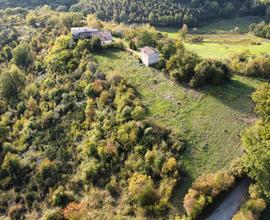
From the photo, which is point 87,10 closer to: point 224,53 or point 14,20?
point 14,20

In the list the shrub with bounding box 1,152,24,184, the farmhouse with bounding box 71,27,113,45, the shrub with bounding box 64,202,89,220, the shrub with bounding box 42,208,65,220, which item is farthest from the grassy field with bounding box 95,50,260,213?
the shrub with bounding box 1,152,24,184

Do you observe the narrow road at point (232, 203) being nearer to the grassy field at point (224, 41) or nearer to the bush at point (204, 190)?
the bush at point (204, 190)

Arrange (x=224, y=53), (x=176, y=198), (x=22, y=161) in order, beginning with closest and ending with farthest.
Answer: (x=176, y=198), (x=22, y=161), (x=224, y=53)

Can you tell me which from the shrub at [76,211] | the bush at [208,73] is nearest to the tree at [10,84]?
the shrub at [76,211]

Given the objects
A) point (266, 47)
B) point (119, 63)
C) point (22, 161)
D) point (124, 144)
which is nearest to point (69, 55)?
point (119, 63)

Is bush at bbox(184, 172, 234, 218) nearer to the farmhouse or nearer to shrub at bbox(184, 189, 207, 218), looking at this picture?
shrub at bbox(184, 189, 207, 218)
